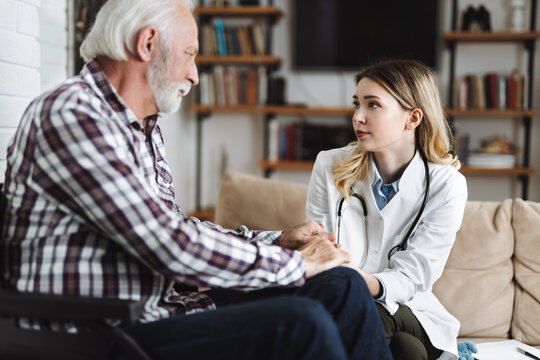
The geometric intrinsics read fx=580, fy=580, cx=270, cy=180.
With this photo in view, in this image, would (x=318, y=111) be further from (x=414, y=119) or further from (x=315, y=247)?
(x=315, y=247)

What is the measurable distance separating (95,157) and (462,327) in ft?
4.49

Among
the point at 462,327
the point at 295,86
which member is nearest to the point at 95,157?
the point at 462,327

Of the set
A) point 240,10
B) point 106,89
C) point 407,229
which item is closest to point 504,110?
point 240,10

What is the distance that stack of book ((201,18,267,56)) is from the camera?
443 cm

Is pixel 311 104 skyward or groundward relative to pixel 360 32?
groundward

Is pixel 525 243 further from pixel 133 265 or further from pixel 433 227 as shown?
pixel 133 265

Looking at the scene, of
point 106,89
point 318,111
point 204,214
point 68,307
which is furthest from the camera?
point 204,214

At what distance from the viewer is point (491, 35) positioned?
4.12m

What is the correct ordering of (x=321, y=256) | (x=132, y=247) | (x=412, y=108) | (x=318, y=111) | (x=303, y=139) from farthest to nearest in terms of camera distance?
(x=303, y=139) → (x=318, y=111) → (x=412, y=108) → (x=321, y=256) → (x=132, y=247)

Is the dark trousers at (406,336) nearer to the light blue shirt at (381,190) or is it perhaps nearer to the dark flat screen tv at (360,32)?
the light blue shirt at (381,190)

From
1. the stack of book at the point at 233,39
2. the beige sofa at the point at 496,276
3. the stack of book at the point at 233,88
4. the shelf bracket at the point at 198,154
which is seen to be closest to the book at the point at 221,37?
the stack of book at the point at 233,39

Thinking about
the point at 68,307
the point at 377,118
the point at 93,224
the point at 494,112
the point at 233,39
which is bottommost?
the point at 68,307

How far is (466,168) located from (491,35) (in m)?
0.96

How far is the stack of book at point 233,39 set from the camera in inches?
175
